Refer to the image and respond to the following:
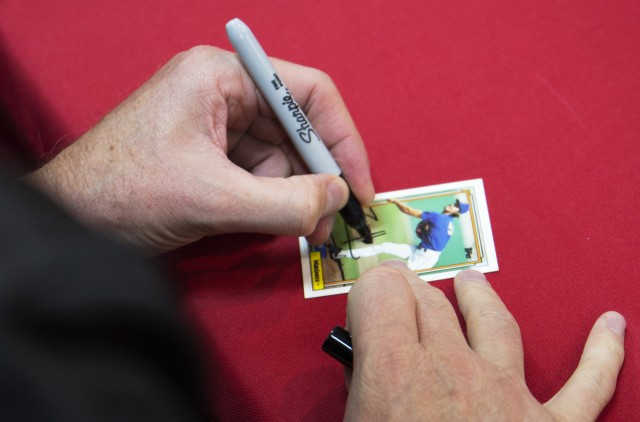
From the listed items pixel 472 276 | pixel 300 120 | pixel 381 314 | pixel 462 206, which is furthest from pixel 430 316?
pixel 300 120

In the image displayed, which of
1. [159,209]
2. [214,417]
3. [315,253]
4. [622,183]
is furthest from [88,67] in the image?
[622,183]

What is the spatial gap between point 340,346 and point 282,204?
230mm

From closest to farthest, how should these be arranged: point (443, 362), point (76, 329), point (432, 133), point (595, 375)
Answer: point (76, 329) → point (443, 362) → point (595, 375) → point (432, 133)

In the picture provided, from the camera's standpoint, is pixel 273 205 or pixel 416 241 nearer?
pixel 273 205

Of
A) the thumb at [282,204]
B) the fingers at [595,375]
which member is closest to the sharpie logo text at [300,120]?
the thumb at [282,204]

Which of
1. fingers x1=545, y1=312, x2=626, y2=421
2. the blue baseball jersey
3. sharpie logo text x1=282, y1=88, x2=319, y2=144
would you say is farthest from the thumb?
fingers x1=545, y1=312, x2=626, y2=421

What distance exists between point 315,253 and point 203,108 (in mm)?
330

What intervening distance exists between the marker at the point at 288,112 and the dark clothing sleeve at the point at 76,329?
17.1 inches

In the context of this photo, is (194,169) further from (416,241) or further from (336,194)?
(416,241)

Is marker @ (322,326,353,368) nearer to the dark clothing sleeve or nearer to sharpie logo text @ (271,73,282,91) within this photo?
the dark clothing sleeve

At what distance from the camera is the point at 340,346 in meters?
0.74

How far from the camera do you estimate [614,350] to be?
0.80 m

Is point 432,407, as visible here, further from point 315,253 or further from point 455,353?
point 315,253

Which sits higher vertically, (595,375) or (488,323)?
(488,323)
